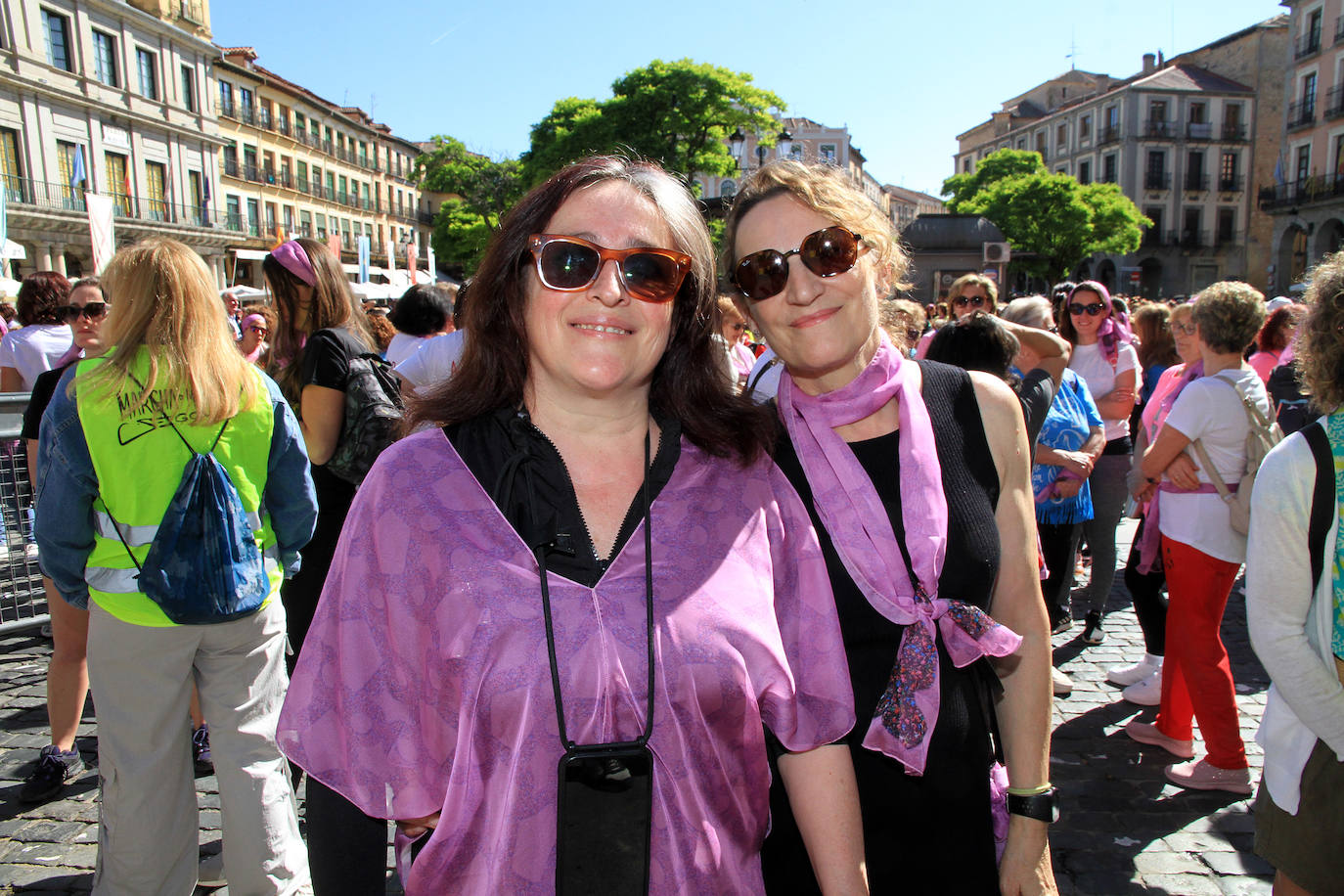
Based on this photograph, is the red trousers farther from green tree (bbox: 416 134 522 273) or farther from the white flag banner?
green tree (bbox: 416 134 522 273)

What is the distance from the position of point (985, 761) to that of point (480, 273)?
1588mm

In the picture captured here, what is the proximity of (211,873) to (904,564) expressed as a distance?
304 centimetres

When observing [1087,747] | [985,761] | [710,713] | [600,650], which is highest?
[600,650]

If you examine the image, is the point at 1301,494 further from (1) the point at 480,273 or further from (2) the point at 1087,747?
(2) the point at 1087,747

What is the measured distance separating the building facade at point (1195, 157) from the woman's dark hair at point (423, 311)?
5691cm

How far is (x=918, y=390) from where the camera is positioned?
80.1 inches

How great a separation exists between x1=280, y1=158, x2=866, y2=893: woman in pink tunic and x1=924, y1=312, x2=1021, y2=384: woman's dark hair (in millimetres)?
2674

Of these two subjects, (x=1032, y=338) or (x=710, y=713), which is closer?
(x=710, y=713)

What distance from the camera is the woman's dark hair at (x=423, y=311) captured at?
578 cm

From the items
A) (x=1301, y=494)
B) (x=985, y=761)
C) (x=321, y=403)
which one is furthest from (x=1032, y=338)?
(x=321, y=403)

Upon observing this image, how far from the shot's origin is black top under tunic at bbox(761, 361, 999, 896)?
72.2 inches

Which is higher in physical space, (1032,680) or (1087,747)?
(1032,680)

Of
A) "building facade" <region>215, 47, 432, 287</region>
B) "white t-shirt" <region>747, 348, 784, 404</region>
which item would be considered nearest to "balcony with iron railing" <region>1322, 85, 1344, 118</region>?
"building facade" <region>215, 47, 432, 287</region>

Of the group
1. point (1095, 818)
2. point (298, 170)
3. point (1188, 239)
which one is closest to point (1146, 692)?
point (1095, 818)
